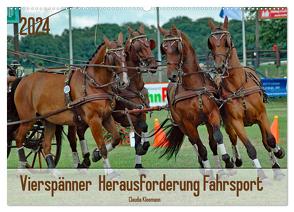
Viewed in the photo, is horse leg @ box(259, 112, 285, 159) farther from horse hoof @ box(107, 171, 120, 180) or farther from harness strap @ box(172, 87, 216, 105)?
horse hoof @ box(107, 171, 120, 180)

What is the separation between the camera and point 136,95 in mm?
12922

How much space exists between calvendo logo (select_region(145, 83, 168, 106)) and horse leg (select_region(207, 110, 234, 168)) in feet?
9.15


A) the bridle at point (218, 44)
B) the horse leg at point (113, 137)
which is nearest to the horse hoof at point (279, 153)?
the bridle at point (218, 44)

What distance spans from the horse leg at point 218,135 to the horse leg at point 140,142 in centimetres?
119

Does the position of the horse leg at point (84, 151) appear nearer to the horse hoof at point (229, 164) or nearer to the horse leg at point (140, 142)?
the horse leg at point (140, 142)

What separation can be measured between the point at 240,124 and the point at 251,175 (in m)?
0.79

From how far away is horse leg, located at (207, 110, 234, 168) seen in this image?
38.1 feet

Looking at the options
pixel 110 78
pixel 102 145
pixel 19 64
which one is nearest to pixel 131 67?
pixel 110 78

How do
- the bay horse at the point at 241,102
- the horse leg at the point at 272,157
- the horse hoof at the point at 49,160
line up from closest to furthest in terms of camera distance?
the horse leg at the point at 272,157, the bay horse at the point at 241,102, the horse hoof at the point at 49,160

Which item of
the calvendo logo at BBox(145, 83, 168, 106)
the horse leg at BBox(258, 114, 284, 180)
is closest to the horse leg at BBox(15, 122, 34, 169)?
the calvendo logo at BBox(145, 83, 168, 106)

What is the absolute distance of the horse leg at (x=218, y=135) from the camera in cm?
1162

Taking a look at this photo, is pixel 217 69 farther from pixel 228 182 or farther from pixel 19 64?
pixel 19 64

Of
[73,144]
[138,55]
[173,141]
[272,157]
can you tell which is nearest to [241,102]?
[272,157]

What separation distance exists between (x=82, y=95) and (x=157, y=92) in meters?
4.53
